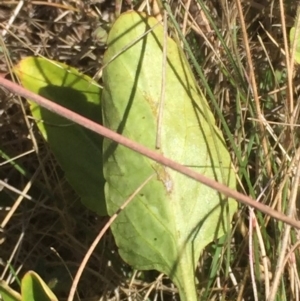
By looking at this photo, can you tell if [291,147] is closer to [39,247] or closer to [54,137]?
[54,137]

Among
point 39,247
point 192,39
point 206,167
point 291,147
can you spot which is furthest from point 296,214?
point 39,247

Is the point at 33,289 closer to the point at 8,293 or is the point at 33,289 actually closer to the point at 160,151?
the point at 8,293

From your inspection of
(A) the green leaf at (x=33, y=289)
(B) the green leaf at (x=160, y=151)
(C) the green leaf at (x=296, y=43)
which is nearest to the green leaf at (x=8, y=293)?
(A) the green leaf at (x=33, y=289)

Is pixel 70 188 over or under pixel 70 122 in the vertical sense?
under

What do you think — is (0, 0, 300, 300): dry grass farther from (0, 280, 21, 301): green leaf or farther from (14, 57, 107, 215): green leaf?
(0, 280, 21, 301): green leaf

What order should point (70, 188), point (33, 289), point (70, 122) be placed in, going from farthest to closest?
1. point (70, 188)
2. point (70, 122)
3. point (33, 289)

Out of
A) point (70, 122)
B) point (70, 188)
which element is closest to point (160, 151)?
point (70, 122)

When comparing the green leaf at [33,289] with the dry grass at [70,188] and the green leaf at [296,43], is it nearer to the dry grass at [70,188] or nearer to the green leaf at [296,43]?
the dry grass at [70,188]

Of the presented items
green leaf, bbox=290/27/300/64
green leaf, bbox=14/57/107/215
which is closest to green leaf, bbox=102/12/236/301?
green leaf, bbox=14/57/107/215
